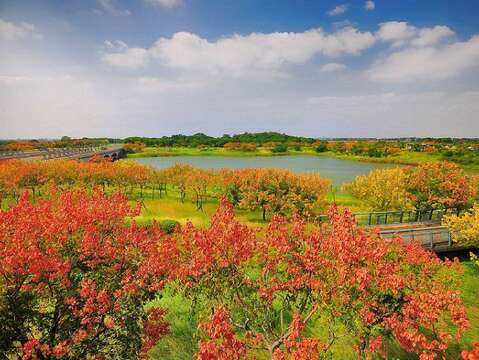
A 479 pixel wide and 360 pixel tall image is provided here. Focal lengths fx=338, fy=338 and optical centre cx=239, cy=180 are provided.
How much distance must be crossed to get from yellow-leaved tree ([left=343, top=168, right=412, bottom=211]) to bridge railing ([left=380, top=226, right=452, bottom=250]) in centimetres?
843

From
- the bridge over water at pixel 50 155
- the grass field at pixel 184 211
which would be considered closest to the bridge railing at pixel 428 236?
the grass field at pixel 184 211

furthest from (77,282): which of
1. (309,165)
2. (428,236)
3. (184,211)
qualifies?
(309,165)

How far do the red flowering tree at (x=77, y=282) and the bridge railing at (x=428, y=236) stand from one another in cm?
2557

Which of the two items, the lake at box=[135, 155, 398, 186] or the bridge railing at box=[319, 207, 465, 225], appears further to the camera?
the lake at box=[135, 155, 398, 186]

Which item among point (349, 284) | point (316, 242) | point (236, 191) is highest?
point (316, 242)

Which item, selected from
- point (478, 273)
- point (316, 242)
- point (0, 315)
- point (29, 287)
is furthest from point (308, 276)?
point (478, 273)

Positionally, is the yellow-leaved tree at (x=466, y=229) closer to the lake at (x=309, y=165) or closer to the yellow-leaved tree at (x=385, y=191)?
the yellow-leaved tree at (x=385, y=191)

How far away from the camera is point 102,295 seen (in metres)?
10.6

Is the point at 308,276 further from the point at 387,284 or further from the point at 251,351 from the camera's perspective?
the point at 251,351

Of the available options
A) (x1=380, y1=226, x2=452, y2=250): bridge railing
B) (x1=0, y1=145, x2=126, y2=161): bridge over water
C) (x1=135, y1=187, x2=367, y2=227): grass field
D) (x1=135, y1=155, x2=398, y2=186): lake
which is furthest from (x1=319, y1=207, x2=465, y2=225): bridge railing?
(x1=0, y1=145, x2=126, y2=161): bridge over water

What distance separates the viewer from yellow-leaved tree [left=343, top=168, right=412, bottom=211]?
43.4 meters

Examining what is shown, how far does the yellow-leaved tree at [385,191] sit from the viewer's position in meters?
43.4

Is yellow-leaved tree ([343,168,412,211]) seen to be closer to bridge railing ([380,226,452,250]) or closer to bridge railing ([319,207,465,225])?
bridge railing ([319,207,465,225])

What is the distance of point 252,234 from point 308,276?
100 inches
